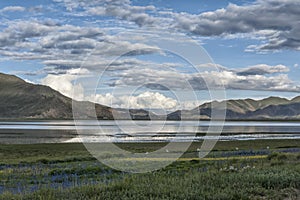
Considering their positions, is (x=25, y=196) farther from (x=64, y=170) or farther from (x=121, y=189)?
(x=64, y=170)

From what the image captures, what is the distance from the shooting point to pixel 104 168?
25.3 meters

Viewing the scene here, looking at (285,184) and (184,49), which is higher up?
(184,49)

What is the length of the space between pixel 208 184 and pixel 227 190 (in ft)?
4.81

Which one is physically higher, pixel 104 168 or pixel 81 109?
pixel 81 109

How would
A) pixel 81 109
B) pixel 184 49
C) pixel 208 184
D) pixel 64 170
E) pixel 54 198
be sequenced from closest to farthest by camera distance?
pixel 54 198 → pixel 208 184 → pixel 184 49 → pixel 81 109 → pixel 64 170

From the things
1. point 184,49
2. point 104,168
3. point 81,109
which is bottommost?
point 104,168

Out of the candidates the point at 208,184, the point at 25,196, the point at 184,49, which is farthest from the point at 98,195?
the point at 184,49

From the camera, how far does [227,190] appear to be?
40.9 ft

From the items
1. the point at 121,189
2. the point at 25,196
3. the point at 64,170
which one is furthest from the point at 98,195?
the point at 64,170

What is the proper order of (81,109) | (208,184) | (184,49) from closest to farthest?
1. (208,184)
2. (184,49)
3. (81,109)

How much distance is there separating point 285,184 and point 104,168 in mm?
13865

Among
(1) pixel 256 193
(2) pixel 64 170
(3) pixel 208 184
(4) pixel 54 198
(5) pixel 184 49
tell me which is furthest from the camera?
(2) pixel 64 170

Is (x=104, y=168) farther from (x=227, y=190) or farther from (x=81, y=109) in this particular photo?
(x=227, y=190)

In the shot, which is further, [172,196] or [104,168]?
[104,168]
